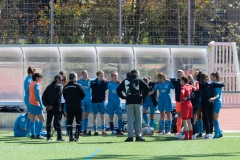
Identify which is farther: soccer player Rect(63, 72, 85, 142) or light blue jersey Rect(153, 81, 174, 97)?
light blue jersey Rect(153, 81, 174, 97)

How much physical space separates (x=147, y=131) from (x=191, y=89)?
2276mm

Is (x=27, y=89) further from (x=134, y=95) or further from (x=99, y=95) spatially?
(x=134, y=95)

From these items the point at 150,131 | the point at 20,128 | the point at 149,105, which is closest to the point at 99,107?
the point at 149,105

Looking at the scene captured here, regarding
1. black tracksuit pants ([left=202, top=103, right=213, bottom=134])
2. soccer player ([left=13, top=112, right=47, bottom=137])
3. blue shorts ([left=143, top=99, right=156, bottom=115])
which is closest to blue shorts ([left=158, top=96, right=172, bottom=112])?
blue shorts ([left=143, top=99, right=156, bottom=115])

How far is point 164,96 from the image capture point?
21047 mm

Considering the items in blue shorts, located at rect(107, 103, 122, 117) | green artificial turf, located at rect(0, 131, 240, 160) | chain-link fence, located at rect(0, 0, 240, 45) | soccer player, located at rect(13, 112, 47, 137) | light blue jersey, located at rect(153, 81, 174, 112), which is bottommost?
green artificial turf, located at rect(0, 131, 240, 160)

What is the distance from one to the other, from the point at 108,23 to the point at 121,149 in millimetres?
9843

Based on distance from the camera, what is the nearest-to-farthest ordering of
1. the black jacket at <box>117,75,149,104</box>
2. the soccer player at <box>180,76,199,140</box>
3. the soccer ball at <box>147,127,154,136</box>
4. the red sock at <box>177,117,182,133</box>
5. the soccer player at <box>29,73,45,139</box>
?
the black jacket at <box>117,75,149,104</box> → the soccer player at <box>180,76,199,140</box> → the soccer player at <box>29,73,45,139</box> → the red sock at <box>177,117,182,133</box> → the soccer ball at <box>147,127,154,136</box>

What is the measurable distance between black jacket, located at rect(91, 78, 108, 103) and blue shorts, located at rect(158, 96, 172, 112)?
1.70 metres

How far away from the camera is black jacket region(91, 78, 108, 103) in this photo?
21188 millimetres

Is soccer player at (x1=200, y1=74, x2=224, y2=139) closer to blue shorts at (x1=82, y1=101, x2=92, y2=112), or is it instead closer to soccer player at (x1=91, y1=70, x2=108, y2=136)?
soccer player at (x1=91, y1=70, x2=108, y2=136)

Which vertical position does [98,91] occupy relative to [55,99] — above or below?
above

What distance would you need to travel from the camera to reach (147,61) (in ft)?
79.7

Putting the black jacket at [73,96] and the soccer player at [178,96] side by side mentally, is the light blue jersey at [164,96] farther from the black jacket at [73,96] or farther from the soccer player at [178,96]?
the black jacket at [73,96]
